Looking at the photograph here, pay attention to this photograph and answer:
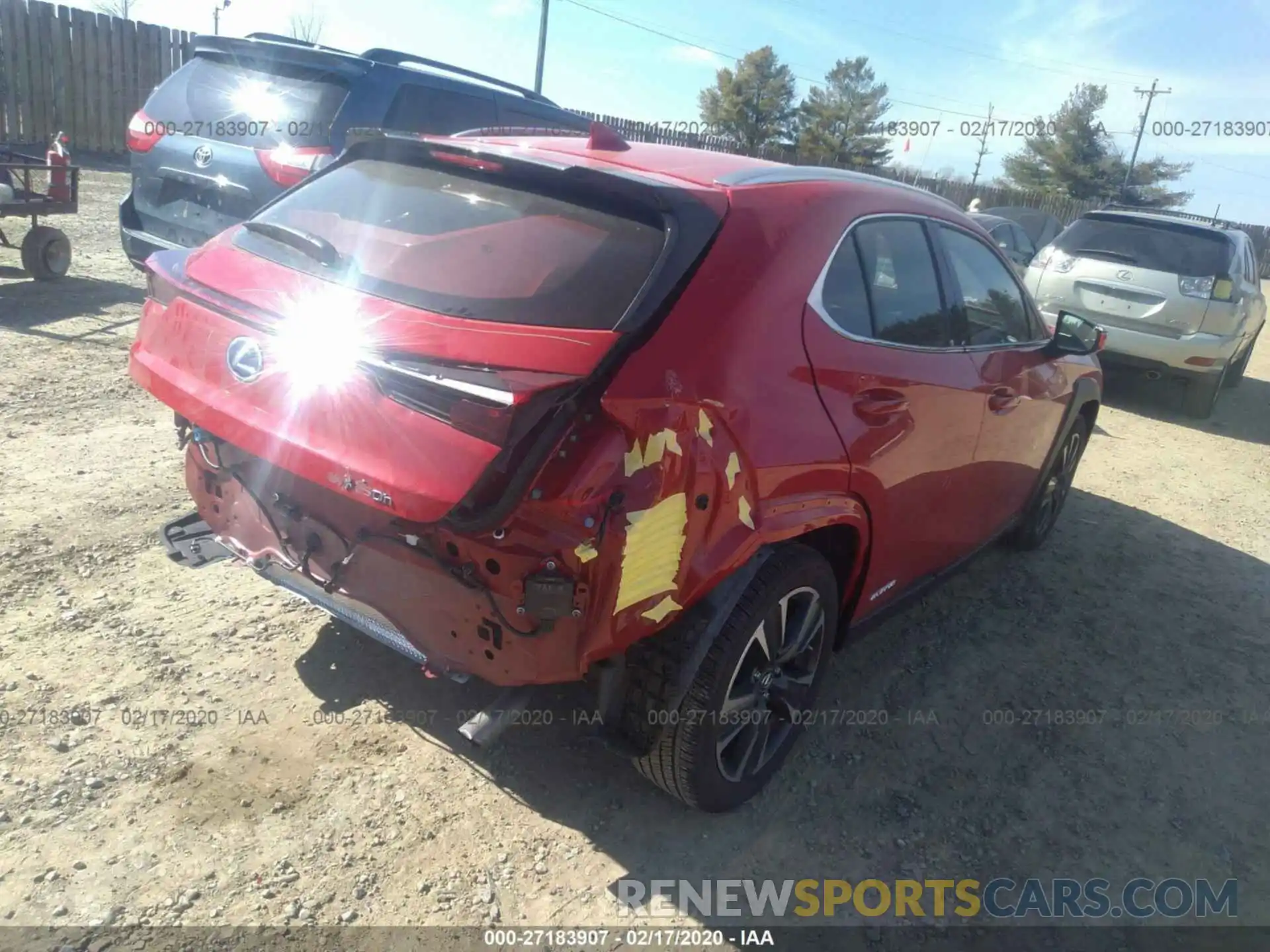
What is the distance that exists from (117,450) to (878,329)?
12.4 ft

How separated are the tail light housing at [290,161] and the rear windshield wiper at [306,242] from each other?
3.27 metres

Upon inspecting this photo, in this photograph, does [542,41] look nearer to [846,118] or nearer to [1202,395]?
[1202,395]

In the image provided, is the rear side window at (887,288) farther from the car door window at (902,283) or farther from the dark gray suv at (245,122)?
the dark gray suv at (245,122)

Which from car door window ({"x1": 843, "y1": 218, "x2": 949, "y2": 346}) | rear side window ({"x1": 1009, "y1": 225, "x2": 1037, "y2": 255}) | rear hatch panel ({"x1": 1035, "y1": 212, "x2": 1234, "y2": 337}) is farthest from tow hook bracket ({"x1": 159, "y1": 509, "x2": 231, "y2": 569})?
rear side window ({"x1": 1009, "y1": 225, "x2": 1037, "y2": 255})

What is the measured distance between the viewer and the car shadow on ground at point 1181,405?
29.8ft

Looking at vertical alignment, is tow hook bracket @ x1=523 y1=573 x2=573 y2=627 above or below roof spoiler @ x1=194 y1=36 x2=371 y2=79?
below

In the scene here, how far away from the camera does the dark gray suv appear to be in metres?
5.92

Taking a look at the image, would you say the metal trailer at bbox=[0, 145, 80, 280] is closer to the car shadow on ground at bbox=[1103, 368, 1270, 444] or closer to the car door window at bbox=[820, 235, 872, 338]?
the car door window at bbox=[820, 235, 872, 338]

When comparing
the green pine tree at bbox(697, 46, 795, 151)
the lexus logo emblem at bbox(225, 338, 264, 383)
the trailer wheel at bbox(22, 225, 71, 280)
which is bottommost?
the trailer wheel at bbox(22, 225, 71, 280)

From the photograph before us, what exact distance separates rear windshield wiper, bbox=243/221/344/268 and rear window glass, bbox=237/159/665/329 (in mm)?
19

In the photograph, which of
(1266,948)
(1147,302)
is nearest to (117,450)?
(1266,948)

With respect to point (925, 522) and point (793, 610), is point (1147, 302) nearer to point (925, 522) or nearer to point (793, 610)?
point (925, 522)

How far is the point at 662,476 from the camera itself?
7.24ft

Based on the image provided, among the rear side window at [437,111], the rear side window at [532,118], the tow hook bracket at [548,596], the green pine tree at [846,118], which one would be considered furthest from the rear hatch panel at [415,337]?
the green pine tree at [846,118]
